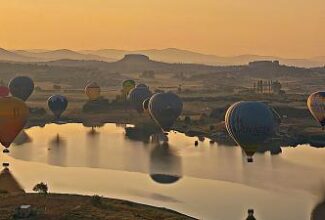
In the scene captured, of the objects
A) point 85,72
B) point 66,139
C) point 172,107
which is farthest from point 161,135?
point 85,72

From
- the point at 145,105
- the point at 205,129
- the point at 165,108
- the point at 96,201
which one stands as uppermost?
the point at 165,108

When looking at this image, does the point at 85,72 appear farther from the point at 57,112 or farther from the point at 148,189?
the point at 148,189

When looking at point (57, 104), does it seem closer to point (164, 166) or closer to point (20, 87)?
point (20, 87)

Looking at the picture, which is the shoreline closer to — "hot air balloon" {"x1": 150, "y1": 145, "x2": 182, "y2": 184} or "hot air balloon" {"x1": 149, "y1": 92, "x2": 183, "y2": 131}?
"hot air balloon" {"x1": 149, "y1": 92, "x2": 183, "y2": 131}

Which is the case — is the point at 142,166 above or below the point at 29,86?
below

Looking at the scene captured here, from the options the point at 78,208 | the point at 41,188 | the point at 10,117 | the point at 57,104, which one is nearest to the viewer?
the point at 78,208

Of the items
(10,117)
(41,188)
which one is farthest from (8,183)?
(10,117)
